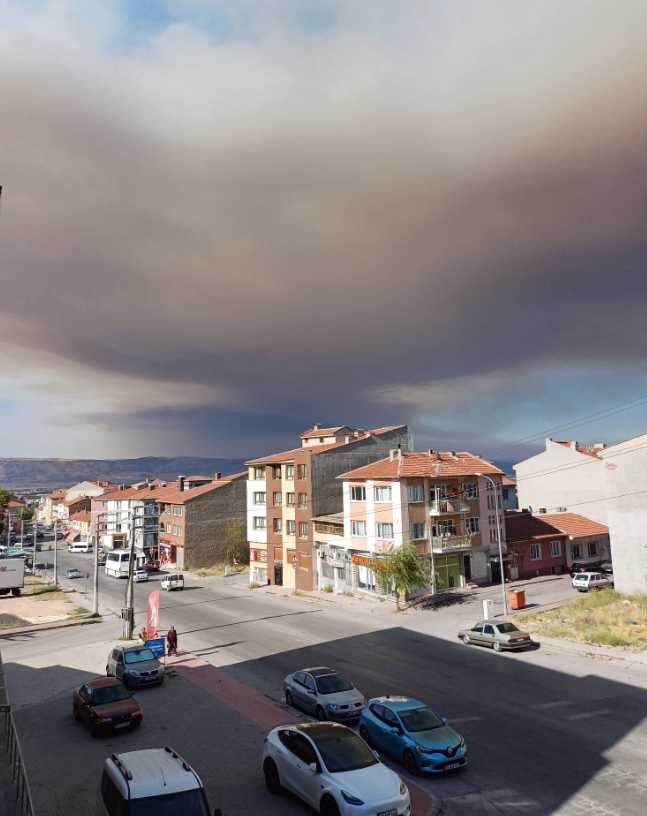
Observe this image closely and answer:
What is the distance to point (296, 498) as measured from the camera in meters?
61.8

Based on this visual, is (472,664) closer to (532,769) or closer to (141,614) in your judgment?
(532,769)

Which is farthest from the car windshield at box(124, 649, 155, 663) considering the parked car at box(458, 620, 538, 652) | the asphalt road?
the parked car at box(458, 620, 538, 652)

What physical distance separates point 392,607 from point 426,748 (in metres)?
30.8

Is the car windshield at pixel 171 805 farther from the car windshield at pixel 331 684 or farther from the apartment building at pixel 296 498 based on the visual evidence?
the apartment building at pixel 296 498

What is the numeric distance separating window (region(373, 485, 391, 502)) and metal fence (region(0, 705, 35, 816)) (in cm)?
3580

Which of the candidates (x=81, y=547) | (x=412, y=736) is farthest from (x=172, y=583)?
(x=81, y=547)

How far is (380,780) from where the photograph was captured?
42.4 ft

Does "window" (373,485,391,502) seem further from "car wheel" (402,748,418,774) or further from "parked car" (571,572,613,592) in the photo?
"car wheel" (402,748,418,774)

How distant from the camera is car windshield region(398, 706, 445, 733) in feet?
55.0

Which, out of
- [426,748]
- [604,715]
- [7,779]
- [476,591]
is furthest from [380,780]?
[476,591]

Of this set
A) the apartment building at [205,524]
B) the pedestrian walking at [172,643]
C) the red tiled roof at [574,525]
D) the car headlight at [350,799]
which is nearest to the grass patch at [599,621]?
the red tiled roof at [574,525]

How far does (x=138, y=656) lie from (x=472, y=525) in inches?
1326

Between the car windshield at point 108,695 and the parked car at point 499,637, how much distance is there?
18.9 m

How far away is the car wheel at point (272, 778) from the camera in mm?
14844
